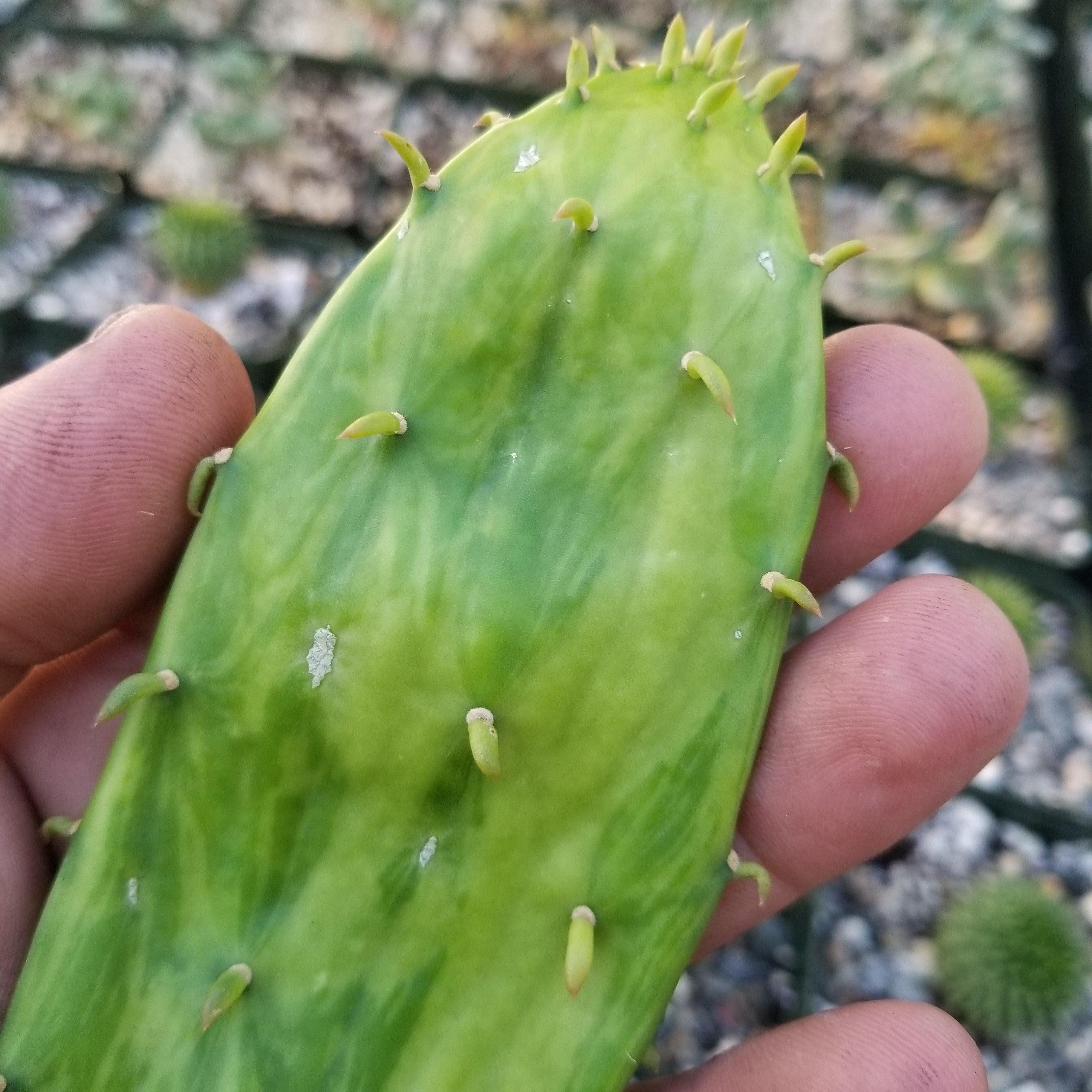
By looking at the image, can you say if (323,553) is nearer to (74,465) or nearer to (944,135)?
(74,465)

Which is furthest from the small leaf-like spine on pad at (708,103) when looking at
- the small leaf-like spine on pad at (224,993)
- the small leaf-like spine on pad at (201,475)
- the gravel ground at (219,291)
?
the gravel ground at (219,291)

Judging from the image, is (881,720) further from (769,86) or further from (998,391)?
(998,391)

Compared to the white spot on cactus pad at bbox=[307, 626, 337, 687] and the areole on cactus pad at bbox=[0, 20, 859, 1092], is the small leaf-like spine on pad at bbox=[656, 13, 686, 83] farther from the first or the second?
the white spot on cactus pad at bbox=[307, 626, 337, 687]

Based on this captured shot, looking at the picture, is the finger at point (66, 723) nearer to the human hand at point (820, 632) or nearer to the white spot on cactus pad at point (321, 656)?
the human hand at point (820, 632)

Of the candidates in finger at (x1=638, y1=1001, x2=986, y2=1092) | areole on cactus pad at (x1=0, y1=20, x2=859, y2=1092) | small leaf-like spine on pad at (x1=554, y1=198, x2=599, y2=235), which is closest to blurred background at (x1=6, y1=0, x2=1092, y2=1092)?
finger at (x1=638, y1=1001, x2=986, y2=1092)

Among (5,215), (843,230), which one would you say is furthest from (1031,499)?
(5,215)
